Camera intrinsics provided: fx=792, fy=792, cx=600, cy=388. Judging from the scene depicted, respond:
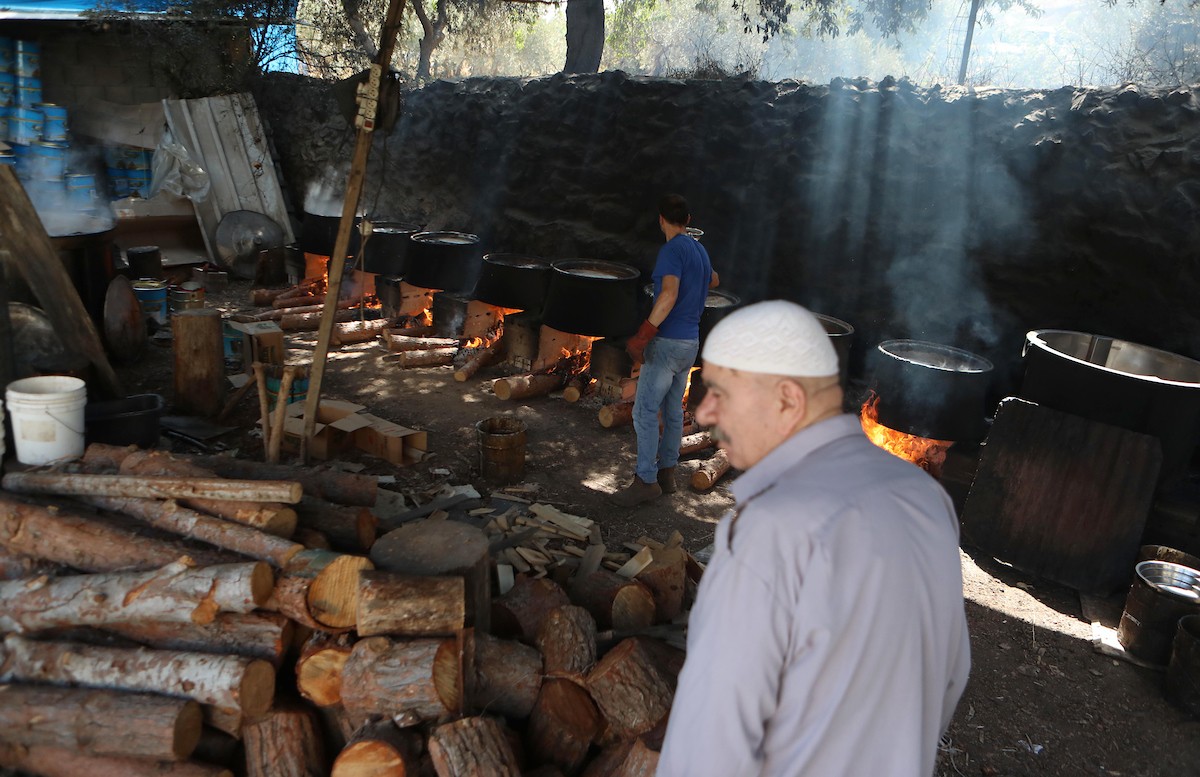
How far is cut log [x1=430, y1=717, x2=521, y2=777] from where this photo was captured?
2672 millimetres

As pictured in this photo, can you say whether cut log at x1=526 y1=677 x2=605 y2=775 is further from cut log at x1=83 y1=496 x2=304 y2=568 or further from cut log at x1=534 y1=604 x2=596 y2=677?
cut log at x1=83 y1=496 x2=304 y2=568

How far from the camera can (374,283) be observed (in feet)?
36.1

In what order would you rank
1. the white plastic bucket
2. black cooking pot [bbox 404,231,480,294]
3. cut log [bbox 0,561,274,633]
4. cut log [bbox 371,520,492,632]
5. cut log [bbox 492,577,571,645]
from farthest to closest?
1. black cooking pot [bbox 404,231,480,294]
2. the white plastic bucket
3. cut log [bbox 492,577,571,645]
4. cut log [bbox 371,520,492,632]
5. cut log [bbox 0,561,274,633]

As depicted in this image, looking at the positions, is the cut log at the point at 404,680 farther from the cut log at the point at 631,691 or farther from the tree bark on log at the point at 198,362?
the tree bark on log at the point at 198,362

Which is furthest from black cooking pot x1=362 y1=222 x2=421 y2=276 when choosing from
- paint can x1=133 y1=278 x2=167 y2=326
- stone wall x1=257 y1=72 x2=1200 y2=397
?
paint can x1=133 y1=278 x2=167 y2=326

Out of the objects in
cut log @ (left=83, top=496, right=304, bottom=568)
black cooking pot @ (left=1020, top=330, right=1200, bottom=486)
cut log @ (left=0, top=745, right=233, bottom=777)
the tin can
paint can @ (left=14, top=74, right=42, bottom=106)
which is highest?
the tin can

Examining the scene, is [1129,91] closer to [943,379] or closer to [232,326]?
[943,379]

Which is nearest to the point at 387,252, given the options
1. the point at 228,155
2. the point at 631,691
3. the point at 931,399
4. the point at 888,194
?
the point at 228,155

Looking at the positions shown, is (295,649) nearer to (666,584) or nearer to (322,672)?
(322,672)

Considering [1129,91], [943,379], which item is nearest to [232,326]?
[943,379]

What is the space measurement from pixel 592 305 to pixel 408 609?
4.86 metres

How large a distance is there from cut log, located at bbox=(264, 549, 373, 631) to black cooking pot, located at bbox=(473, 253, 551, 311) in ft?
18.6

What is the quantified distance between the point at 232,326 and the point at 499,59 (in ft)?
88.4

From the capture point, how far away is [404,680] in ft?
9.35
